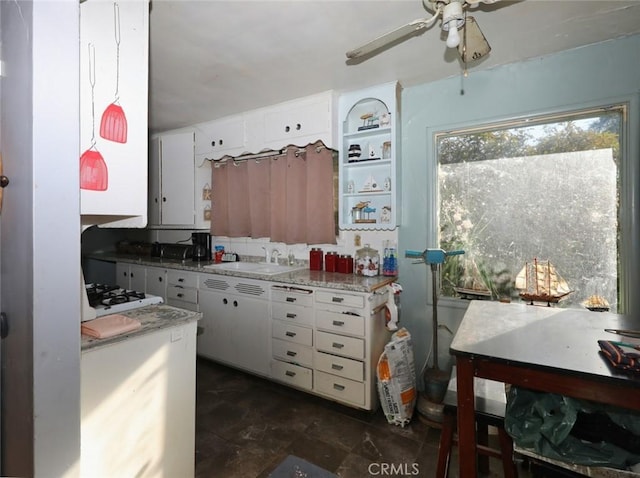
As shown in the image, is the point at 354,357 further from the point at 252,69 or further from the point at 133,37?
the point at 252,69

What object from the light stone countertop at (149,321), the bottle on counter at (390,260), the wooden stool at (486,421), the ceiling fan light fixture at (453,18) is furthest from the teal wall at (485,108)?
the light stone countertop at (149,321)

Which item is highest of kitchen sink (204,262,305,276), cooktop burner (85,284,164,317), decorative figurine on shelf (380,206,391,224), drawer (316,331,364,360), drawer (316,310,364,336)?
decorative figurine on shelf (380,206,391,224)

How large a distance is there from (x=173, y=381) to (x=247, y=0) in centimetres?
187

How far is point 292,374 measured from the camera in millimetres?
2365

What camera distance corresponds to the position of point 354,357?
2.10 metres

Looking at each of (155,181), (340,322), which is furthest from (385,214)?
(155,181)

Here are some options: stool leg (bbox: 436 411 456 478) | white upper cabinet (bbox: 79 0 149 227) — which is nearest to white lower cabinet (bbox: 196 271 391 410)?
stool leg (bbox: 436 411 456 478)

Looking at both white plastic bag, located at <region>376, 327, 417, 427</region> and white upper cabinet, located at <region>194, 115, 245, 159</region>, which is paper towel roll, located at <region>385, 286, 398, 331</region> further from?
white upper cabinet, located at <region>194, 115, 245, 159</region>

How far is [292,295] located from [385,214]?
1.04 metres

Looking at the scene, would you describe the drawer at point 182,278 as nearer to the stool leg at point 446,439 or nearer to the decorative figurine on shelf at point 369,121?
the decorative figurine on shelf at point 369,121

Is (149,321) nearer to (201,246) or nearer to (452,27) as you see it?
(452,27)

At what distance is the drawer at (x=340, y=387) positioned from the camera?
209 cm

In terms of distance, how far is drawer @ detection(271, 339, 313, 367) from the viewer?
7.54 ft

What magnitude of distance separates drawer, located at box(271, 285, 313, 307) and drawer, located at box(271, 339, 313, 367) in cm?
33
